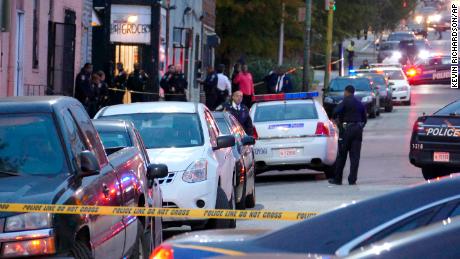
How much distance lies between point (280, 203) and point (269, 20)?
31.4 m

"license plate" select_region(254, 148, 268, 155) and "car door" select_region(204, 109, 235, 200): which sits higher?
"car door" select_region(204, 109, 235, 200)

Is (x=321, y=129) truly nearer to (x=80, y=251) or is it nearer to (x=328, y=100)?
(x=80, y=251)

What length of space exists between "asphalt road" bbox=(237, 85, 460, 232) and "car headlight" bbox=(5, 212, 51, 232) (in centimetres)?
352

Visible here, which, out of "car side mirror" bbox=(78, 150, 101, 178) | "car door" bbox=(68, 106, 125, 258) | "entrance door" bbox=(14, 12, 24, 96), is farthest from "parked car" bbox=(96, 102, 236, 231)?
"entrance door" bbox=(14, 12, 24, 96)

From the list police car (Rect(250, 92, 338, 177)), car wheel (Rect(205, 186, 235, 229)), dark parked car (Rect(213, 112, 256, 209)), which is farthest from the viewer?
police car (Rect(250, 92, 338, 177))

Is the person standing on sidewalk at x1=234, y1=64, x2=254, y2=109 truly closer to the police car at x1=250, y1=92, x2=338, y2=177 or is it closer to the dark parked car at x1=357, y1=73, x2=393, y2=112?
the dark parked car at x1=357, y1=73, x2=393, y2=112

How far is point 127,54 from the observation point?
3556 cm

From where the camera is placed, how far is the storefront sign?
1331 inches

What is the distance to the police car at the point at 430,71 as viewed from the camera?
175 feet

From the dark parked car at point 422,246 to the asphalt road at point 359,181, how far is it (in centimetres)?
559

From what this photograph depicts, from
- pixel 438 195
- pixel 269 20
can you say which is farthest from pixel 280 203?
pixel 269 20

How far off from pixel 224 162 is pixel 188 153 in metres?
0.86

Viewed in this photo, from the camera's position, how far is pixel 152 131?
576 inches

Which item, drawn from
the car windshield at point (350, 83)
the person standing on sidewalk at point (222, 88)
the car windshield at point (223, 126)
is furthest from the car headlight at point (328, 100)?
the car windshield at point (223, 126)
